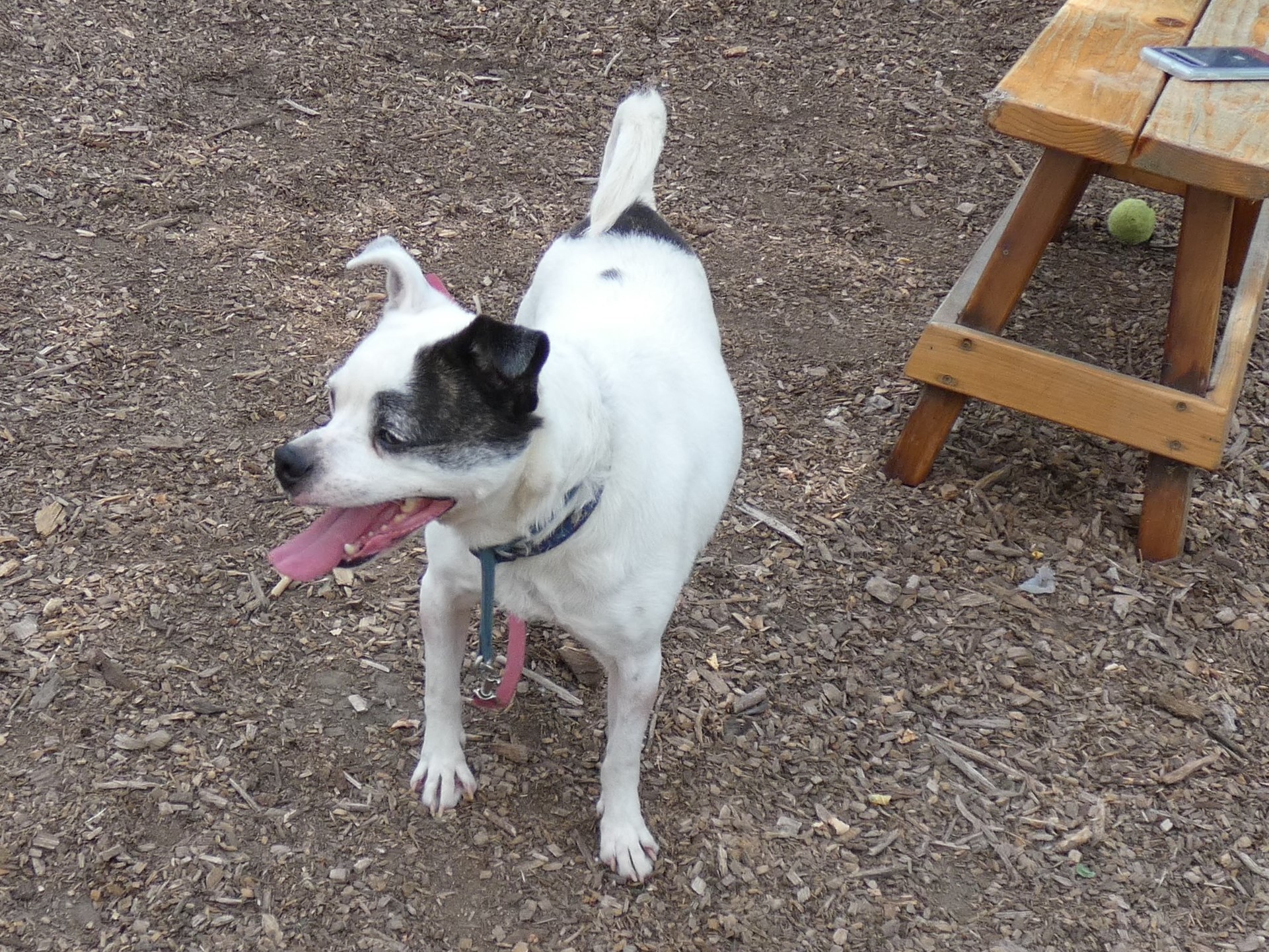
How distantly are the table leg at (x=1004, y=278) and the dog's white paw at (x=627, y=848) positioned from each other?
6.14 feet

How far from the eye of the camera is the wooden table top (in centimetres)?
346

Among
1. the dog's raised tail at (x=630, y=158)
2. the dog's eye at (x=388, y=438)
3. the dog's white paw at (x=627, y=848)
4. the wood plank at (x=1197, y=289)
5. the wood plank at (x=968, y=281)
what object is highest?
the dog's eye at (x=388, y=438)

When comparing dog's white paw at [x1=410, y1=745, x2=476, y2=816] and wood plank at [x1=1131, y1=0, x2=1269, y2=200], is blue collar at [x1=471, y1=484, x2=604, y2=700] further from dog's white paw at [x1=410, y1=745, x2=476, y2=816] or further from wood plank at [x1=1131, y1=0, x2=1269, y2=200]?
wood plank at [x1=1131, y1=0, x2=1269, y2=200]

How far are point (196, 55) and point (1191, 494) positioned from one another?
17.5ft

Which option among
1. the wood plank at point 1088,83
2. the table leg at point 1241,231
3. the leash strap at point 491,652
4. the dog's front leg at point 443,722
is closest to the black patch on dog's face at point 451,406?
the leash strap at point 491,652

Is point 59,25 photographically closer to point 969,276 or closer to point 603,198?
point 603,198

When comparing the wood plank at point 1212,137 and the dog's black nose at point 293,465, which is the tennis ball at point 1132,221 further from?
the dog's black nose at point 293,465

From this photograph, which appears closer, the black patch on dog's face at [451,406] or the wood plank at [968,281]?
the black patch on dog's face at [451,406]

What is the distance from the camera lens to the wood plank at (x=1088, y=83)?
11.6 feet

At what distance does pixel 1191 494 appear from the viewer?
4.27 metres

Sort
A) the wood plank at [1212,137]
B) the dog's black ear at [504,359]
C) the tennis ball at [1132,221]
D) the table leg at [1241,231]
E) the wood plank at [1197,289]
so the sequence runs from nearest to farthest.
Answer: the dog's black ear at [504,359] < the wood plank at [1212,137] < the wood plank at [1197,289] < the table leg at [1241,231] < the tennis ball at [1132,221]

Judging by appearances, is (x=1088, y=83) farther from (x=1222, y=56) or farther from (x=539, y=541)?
(x=539, y=541)

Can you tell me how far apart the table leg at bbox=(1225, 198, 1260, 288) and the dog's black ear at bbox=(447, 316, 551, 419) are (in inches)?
154

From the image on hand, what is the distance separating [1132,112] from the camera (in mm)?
3588
